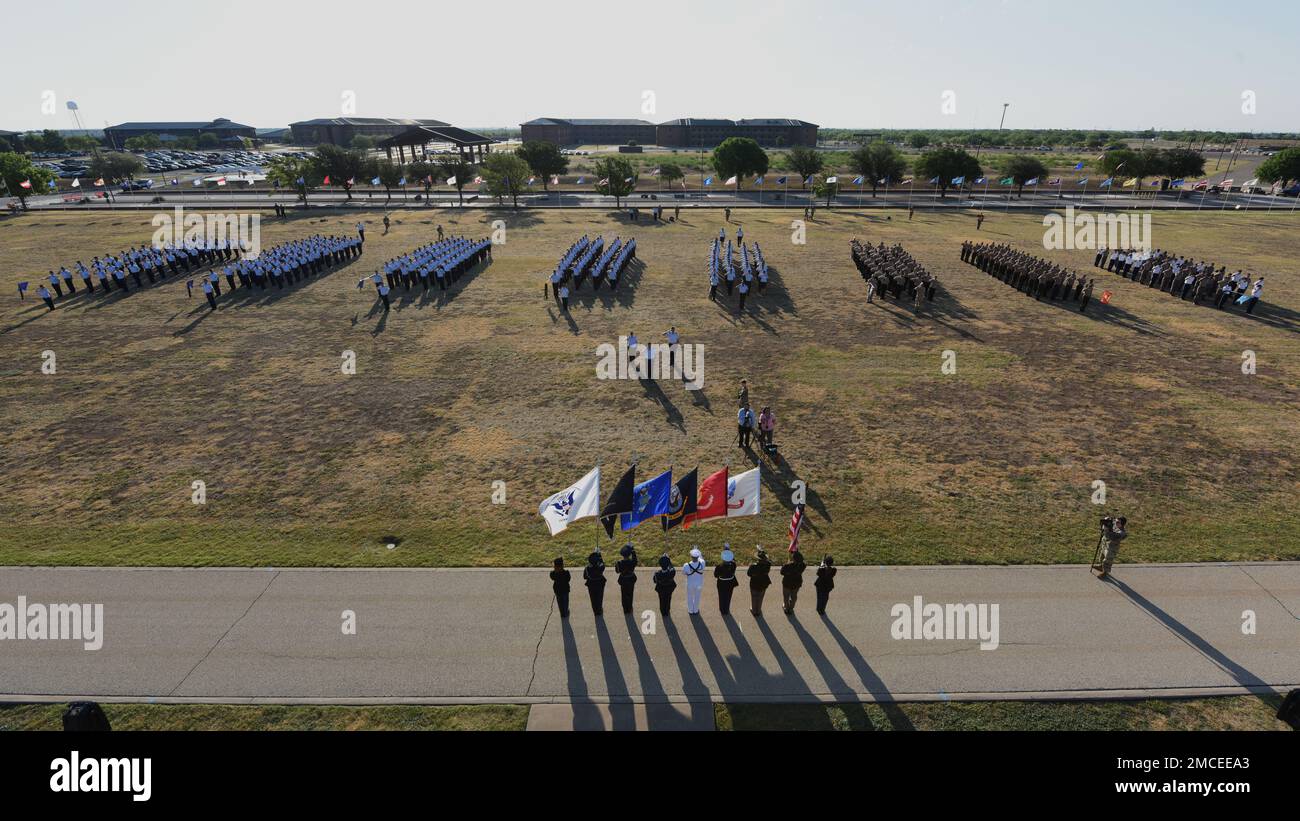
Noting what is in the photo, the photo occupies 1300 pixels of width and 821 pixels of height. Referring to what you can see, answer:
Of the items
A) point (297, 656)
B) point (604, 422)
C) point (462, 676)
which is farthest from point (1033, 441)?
point (297, 656)

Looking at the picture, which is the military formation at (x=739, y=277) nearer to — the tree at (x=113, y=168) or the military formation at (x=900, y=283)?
the military formation at (x=900, y=283)

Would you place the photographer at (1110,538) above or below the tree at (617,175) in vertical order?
below

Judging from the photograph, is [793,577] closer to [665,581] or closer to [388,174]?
[665,581]

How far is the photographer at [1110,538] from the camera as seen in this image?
31.3 feet

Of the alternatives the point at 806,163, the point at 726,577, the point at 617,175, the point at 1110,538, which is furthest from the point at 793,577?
the point at 806,163

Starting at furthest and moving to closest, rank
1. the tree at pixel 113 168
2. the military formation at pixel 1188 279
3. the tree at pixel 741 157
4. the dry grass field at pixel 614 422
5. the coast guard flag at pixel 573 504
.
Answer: the tree at pixel 113 168 < the tree at pixel 741 157 < the military formation at pixel 1188 279 < the dry grass field at pixel 614 422 < the coast guard flag at pixel 573 504

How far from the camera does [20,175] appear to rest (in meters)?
51.7

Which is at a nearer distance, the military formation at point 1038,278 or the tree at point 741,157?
the military formation at point 1038,278

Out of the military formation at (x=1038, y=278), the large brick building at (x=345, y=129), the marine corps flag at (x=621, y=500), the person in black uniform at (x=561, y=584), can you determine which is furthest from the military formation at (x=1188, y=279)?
the large brick building at (x=345, y=129)

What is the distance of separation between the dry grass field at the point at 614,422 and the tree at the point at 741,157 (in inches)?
1580

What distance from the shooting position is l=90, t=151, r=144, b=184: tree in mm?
71812

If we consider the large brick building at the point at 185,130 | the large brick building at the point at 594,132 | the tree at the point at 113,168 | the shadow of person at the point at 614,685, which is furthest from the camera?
the large brick building at the point at 185,130

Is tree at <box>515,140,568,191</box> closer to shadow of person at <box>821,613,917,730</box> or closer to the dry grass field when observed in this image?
the dry grass field
